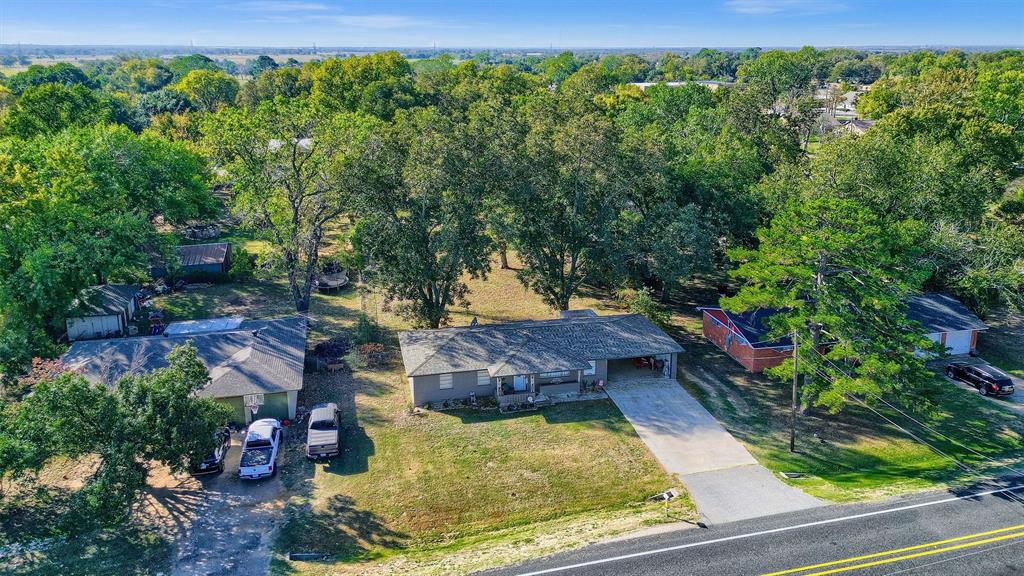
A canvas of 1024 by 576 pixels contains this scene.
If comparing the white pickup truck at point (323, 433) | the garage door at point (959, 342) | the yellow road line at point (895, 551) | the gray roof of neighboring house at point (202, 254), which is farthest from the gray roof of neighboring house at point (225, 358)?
the garage door at point (959, 342)

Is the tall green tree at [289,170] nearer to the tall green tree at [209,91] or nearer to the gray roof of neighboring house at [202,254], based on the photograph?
the gray roof of neighboring house at [202,254]

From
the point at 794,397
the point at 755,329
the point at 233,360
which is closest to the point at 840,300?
the point at 794,397

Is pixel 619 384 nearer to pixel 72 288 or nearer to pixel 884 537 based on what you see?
pixel 884 537

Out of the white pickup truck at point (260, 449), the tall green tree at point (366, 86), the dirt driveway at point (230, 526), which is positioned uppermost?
the tall green tree at point (366, 86)

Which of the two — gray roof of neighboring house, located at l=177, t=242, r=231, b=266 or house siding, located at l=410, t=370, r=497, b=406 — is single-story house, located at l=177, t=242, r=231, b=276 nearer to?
gray roof of neighboring house, located at l=177, t=242, r=231, b=266

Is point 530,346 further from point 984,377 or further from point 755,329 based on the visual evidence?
point 984,377

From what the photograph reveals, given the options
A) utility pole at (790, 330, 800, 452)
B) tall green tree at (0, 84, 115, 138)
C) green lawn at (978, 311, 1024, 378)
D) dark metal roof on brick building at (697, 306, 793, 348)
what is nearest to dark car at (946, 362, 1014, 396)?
green lawn at (978, 311, 1024, 378)
